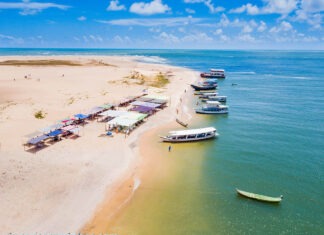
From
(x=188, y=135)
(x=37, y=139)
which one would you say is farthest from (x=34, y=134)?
(x=188, y=135)

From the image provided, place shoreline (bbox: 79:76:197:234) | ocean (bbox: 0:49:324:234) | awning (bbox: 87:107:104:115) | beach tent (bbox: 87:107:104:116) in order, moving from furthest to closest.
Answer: awning (bbox: 87:107:104:115)
beach tent (bbox: 87:107:104:116)
ocean (bbox: 0:49:324:234)
shoreline (bbox: 79:76:197:234)

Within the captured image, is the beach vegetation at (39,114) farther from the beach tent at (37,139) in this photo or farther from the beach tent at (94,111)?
the beach tent at (37,139)

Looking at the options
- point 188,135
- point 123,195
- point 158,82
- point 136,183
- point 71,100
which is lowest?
point 123,195

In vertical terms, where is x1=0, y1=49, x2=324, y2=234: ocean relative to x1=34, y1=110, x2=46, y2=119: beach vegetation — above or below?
below

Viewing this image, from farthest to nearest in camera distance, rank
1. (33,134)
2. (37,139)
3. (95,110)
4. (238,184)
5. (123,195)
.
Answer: (95,110) < (33,134) < (37,139) < (238,184) < (123,195)

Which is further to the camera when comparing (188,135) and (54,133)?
(188,135)

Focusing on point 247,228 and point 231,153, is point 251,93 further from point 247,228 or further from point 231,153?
point 247,228

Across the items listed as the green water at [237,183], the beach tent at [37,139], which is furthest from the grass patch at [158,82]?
the beach tent at [37,139]

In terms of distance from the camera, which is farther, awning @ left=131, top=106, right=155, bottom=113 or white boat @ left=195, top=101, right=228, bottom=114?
white boat @ left=195, top=101, right=228, bottom=114

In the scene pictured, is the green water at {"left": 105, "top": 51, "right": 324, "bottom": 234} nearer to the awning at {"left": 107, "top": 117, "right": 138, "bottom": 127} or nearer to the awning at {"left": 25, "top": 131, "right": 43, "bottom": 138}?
→ the awning at {"left": 107, "top": 117, "right": 138, "bottom": 127}

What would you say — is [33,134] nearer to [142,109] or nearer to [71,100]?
[142,109]

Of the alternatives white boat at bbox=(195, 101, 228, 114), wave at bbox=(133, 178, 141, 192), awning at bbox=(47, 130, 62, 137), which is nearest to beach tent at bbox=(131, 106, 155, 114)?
white boat at bbox=(195, 101, 228, 114)

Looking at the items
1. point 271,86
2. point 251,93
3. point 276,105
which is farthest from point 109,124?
point 271,86
